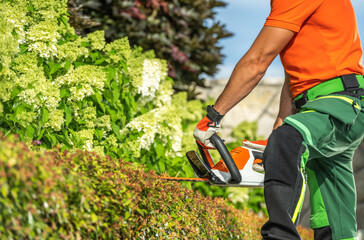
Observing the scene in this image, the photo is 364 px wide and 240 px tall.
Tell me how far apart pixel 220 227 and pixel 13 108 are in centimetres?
148

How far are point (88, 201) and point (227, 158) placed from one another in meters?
0.97

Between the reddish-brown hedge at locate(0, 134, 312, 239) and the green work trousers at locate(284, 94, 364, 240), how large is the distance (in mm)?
673

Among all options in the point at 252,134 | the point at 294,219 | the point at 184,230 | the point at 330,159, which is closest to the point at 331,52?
the point at 330,159

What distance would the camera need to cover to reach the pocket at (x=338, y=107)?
6.81 ft

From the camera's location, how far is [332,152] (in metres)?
2.24

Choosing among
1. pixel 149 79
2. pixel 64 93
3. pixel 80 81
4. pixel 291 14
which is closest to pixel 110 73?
pixel 80 81

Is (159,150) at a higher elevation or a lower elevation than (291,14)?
lower

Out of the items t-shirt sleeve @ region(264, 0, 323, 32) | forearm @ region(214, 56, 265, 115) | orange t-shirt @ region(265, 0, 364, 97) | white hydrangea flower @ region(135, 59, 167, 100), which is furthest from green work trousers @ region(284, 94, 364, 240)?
white hydrangea flower @ region(135, 59, 167, 100)

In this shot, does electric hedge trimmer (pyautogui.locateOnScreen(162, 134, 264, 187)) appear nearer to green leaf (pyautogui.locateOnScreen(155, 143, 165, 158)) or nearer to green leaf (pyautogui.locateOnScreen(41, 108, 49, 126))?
green leaf (pyautogui.locateOnScreen(41, 108, 49, 126))

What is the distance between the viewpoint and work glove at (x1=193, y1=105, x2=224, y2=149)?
92.3 inches

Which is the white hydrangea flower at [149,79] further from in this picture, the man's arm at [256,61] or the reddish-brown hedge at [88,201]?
the man's arm at [256,61]

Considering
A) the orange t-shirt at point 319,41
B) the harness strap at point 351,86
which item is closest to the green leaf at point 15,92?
the orange t-shirt at point 319,41

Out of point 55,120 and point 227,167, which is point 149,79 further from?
point 227,167

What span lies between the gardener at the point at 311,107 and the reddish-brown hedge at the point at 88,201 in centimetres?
46
